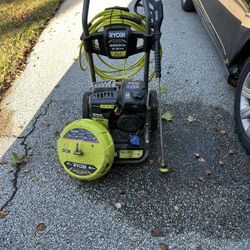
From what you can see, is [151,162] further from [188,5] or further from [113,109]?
[188,5]

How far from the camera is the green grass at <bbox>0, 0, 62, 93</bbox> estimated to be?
5085 mm

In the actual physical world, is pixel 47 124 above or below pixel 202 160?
below

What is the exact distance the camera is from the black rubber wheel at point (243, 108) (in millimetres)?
3291

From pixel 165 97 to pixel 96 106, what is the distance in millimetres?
1419

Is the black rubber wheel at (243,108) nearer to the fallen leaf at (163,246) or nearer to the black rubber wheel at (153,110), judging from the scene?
the black rubber wheel at (153,110)

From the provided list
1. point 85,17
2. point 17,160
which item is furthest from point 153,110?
point 17,160

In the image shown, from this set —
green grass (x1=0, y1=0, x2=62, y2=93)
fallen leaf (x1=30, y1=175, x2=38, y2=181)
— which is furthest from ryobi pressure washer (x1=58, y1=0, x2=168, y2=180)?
green grass (x1=0, y1=0, x2=62, y2=93)

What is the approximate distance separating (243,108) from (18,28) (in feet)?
13.9

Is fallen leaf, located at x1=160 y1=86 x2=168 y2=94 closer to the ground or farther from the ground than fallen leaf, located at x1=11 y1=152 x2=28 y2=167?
farther from the ground

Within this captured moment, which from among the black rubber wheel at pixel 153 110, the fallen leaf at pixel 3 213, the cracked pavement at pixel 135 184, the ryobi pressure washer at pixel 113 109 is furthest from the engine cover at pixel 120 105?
the fallen leaf at pixel 3 213

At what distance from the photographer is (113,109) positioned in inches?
120

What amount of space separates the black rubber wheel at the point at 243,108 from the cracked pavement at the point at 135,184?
167 mm

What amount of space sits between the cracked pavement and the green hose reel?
212mm

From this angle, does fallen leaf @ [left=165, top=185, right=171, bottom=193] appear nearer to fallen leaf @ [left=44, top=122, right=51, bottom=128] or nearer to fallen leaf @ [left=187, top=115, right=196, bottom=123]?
fallen leaf @ [left=187, top=115, right=196, bottom=123]
